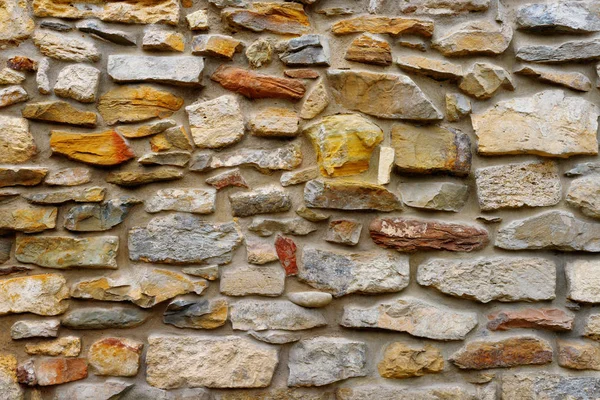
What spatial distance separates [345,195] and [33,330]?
91 centimetres

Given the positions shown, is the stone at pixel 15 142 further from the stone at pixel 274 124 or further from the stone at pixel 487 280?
the stone at pixel 487 280

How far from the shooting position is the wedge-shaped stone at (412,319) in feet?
4.85

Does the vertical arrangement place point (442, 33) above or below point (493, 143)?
above

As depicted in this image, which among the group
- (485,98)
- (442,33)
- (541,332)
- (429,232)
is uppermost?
(442,33)

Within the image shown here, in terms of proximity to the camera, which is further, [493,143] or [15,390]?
[493,143]

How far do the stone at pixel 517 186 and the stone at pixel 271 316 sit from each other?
587 mm

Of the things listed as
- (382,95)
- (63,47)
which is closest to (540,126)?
(382,95)

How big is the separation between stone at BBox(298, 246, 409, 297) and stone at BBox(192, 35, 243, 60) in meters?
0.61

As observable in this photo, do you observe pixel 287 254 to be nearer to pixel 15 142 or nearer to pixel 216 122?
pixel 216 122

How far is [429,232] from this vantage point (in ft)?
4.93

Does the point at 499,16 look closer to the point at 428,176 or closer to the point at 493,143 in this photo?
the point at 493,143

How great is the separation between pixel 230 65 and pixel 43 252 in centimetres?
74

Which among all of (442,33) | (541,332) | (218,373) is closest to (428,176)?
(442,33)

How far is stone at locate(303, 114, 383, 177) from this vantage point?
59.1 inches
